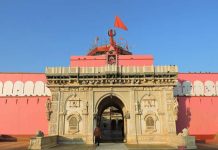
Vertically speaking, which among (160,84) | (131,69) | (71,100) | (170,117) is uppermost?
(131,69)

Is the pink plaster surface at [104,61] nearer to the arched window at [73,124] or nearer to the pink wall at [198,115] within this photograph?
the pink wall at [198,115]

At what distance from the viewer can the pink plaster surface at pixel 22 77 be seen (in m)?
27.4

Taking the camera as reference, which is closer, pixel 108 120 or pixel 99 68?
pixel 99 68

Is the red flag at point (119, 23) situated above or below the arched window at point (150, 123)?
above

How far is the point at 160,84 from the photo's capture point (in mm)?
23406

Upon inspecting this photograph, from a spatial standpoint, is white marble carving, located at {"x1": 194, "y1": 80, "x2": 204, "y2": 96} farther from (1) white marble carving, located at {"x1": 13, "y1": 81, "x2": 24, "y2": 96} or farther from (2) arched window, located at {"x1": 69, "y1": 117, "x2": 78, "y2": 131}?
(1) white marble carving, located at {"x1": 13, "y1": 81, "x2": 24, "y2": 96}

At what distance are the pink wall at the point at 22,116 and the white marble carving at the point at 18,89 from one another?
1.90 ft

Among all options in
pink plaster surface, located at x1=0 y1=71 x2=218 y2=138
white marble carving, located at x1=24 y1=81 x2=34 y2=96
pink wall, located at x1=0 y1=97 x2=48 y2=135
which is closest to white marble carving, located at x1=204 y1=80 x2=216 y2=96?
pink plaster surface, located at x1=0 y1=71 x2=218 y2=138

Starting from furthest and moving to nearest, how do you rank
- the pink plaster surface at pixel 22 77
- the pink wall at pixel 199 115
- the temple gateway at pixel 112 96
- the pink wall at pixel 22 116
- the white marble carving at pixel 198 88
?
the pink plaster surface at pixel 22 77 → the white marble carving at pixel 198 88 → the pink wall at pixel 199 115 → the pink wall at pixel 22 116 → the temple gateway at pixel 112 96

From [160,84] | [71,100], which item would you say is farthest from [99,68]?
[160,84]

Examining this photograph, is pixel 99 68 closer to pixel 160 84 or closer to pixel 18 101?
pixel 160 84

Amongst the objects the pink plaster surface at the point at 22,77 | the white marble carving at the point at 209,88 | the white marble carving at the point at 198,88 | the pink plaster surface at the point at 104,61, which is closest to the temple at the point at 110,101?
the pink plaster surface at the point at 104,61

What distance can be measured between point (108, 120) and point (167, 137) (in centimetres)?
3084

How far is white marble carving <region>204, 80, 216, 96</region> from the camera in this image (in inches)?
1060
